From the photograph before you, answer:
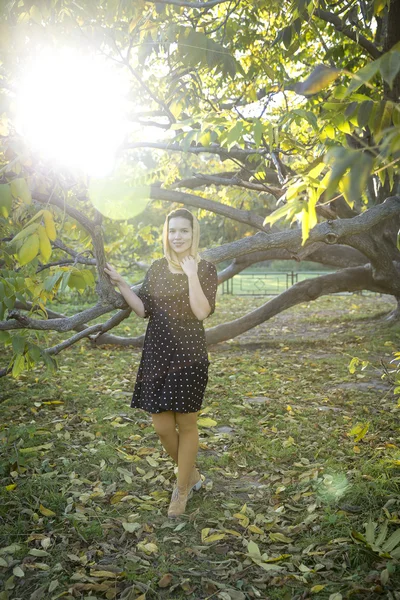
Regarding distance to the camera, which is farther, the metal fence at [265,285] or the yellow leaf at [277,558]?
the metal fence at [265,285]

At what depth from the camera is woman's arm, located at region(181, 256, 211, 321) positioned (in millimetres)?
3177

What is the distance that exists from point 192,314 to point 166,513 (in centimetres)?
131

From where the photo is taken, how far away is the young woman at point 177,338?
3.23 m

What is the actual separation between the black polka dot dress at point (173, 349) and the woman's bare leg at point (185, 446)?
0.46ft

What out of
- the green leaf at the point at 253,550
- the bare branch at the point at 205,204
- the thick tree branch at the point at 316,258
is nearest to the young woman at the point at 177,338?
the green leaf at the point at 253,550

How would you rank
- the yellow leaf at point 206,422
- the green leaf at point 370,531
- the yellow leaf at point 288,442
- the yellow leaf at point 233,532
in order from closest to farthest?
the green leaf at point 370,531 → the yellow leaf at point 233,532 → the yellow leaf at point 288,442 → the yellow leaf at point 206,422

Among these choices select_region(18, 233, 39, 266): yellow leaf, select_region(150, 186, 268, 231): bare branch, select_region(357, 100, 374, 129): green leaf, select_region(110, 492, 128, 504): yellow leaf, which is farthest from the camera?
select_region(150, 186, 268, 231): bare branch

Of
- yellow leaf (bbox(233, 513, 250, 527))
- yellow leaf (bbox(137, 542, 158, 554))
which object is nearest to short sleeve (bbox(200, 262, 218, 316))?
yellow leaf (bbox(233, 513, 250, 527))

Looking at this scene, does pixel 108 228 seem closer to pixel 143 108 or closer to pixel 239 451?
pixel 143 108

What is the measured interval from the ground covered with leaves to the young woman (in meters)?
0.43

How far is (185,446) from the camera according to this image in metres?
3.38

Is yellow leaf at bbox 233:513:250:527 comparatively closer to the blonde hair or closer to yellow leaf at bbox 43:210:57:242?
the blonde hair

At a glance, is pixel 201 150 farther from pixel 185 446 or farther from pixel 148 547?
pixel 148 547

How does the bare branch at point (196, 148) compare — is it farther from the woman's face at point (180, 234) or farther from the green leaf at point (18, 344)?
the green leaf at point (18, 344)
